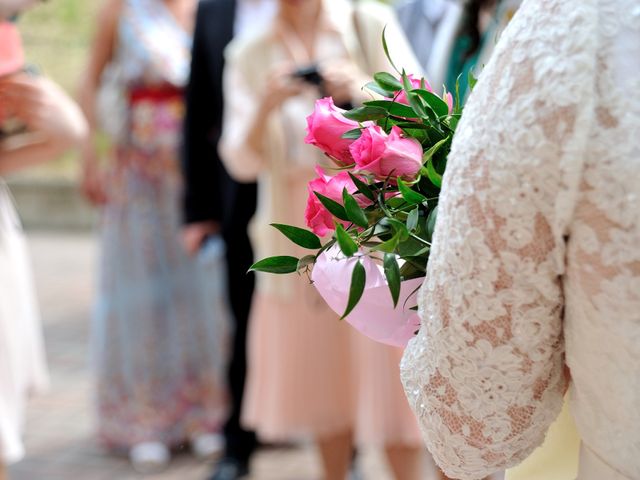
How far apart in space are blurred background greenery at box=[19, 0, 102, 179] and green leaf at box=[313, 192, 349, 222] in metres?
10.9

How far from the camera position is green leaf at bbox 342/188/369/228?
152cm

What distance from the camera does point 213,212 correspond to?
4559 mm

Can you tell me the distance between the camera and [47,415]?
5645 mm

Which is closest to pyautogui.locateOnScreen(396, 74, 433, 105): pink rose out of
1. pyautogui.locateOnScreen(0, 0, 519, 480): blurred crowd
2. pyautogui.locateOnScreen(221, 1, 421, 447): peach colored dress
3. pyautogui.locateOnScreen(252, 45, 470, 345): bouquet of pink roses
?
pyautogui.locateOnScreen(252, 45, 470, 345): bouquet of pink roses

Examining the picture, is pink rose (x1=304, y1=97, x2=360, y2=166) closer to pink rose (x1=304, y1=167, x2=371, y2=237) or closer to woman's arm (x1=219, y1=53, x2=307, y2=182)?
pink rose (x1=304, y1=167, x2=371, y2=237)

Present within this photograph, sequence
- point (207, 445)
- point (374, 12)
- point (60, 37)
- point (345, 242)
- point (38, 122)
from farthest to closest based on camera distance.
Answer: point (60, 37) → point (207, 445) → point (374, 12) → point (38, 122) → point (345, 242)

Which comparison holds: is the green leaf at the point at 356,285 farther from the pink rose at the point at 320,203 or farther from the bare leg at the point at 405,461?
the bare leg at the point at 405,461

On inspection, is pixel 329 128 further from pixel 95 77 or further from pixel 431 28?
pixel 95 77

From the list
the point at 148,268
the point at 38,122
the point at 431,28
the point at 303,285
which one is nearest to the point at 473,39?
the point at 431,28

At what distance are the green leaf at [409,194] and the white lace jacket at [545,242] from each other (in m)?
0.13

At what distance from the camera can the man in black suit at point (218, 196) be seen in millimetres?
4395

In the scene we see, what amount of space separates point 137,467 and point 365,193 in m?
3.54

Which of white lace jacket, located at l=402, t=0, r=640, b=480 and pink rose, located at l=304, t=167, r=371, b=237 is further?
pink rose, located at l=304, t=167, r=371, b=237

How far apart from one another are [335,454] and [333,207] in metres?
2.35
